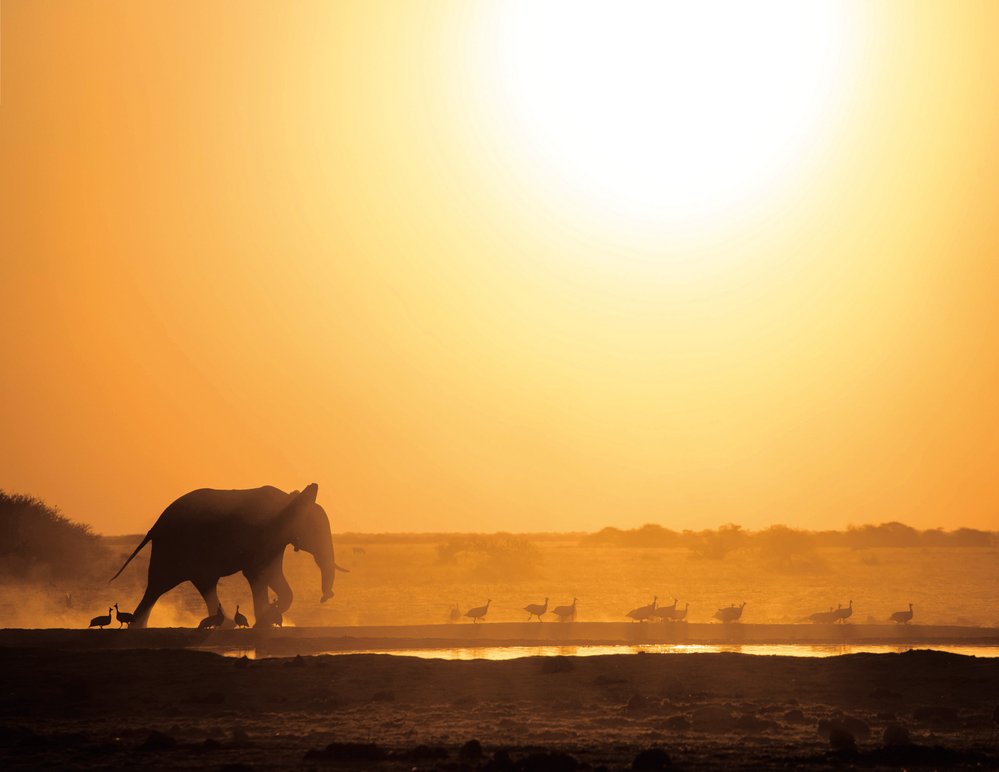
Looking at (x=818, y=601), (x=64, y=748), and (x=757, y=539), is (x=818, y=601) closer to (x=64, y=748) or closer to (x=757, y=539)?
(x=64, y=748)

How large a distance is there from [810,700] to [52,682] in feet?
44.9

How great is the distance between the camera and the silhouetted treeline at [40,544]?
2618 inches

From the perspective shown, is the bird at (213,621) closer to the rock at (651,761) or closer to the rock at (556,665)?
the rock at (556,665)

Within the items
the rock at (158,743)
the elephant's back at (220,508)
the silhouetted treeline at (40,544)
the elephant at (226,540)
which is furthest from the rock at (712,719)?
the silhouetted treeline at (40,544)

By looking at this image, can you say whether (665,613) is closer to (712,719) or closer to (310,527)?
(310,527)

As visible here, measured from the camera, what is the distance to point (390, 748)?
59.9ft

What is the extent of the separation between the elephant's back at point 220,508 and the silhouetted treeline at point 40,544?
34.5m

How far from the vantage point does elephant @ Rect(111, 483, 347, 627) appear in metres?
34.5

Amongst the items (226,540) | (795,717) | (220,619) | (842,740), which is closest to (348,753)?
(842,740)

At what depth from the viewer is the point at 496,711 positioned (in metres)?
21.8

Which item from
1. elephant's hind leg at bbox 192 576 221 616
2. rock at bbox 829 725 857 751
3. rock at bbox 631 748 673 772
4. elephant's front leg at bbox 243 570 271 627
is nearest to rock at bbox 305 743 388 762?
rock at bbox 631 748 673 772

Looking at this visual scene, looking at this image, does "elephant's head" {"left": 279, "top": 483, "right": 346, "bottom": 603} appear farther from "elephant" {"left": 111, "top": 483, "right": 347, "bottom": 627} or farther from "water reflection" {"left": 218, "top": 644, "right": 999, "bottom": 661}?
"water reflection" {"left": 218, "top": 644, "right": 999, "bottom": 661}

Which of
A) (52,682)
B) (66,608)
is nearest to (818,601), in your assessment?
(66,608)

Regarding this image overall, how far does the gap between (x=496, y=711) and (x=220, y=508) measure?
15.4 metres
